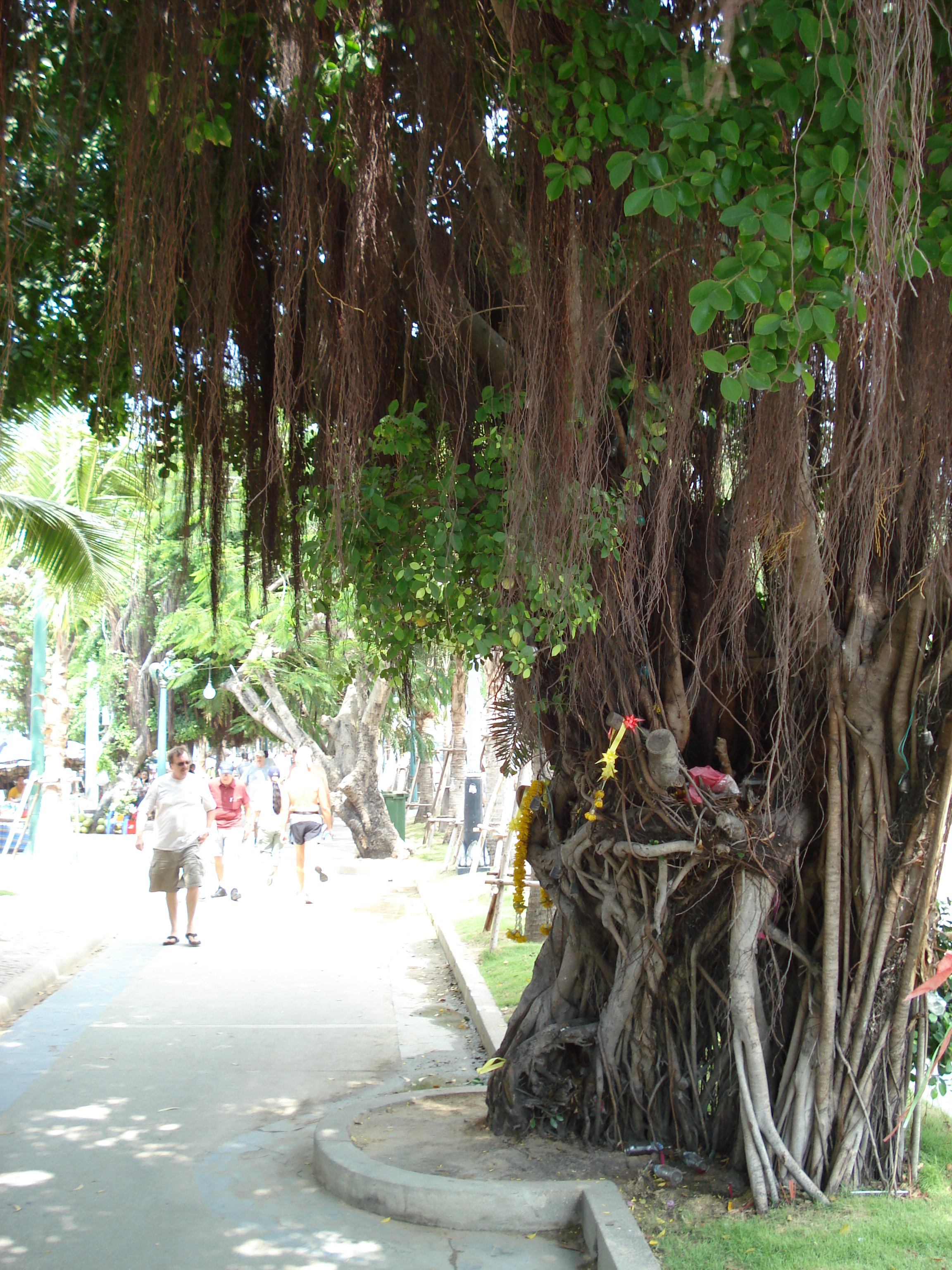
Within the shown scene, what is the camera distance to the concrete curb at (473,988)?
22.5 ft

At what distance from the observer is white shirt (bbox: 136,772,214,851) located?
9.72 metres

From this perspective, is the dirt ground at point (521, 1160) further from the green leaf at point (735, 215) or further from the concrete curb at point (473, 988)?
the green leaf at point (735, 215)

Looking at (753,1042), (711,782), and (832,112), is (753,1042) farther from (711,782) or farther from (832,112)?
(832,112)

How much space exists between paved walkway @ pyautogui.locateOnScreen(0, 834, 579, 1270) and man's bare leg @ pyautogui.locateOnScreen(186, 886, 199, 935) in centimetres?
22

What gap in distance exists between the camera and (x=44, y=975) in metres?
8.50

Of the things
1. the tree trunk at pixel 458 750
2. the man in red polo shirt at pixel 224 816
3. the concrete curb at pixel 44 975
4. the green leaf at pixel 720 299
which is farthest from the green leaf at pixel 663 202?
the tree trunk at pixel 458 750

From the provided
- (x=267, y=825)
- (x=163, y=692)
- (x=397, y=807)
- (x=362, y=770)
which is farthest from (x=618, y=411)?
(x=163, y=692)

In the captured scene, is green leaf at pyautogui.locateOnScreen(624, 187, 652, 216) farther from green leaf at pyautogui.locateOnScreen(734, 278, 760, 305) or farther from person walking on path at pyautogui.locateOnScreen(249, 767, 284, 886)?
person walking on path at pyautogui.locateOnScreen(249, 767, 284, 886)

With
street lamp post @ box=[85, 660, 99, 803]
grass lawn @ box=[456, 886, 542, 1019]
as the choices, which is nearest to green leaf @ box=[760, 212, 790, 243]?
grass lawn @ box=[456, 886, 542, 1019]

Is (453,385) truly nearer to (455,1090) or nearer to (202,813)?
(455,1090)

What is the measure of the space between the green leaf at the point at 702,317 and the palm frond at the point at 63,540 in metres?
8.93

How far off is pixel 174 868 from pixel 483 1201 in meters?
6.10

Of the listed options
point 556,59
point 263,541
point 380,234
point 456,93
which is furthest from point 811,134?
point 263,541

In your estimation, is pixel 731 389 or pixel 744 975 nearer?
pixel 731 389
